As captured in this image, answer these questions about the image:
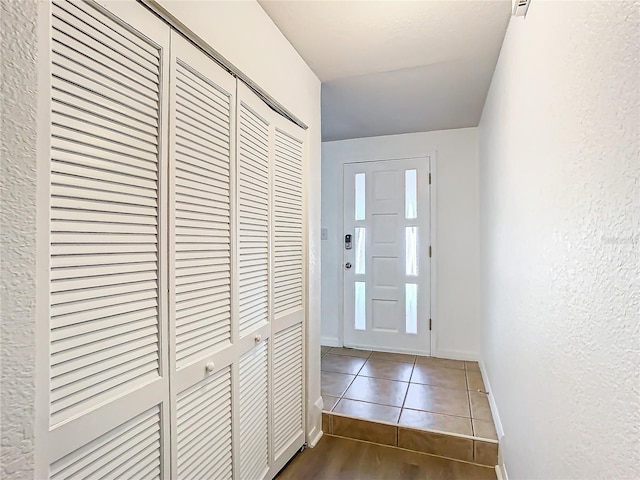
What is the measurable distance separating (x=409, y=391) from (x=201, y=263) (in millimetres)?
2081

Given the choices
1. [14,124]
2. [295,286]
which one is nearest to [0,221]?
[14,124]

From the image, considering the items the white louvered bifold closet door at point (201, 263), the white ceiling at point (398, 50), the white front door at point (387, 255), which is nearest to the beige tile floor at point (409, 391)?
the white front door at point (387, 255)

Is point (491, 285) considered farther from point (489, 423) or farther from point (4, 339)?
point (4, 339)

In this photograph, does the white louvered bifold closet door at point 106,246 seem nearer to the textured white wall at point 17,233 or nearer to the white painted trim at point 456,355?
the textured white wall at point 17,233

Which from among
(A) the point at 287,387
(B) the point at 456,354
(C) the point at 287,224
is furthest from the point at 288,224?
(B) the point at 456,354

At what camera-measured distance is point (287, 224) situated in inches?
77.5

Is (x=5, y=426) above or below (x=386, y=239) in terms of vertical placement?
below

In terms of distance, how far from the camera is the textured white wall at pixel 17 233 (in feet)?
2.20

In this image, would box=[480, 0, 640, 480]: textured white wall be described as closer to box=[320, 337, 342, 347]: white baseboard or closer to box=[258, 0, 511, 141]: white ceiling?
box=[258, 0, 511, 141]: white ceiling

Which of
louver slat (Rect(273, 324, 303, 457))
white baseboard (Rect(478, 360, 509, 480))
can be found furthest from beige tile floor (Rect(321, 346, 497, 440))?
louver slat (Rect(273, 324, 303, 457))

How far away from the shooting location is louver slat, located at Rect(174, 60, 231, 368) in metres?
1.18

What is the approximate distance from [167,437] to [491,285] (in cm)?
219

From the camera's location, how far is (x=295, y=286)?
2057 mm

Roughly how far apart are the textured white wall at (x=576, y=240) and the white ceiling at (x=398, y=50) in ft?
0.84
